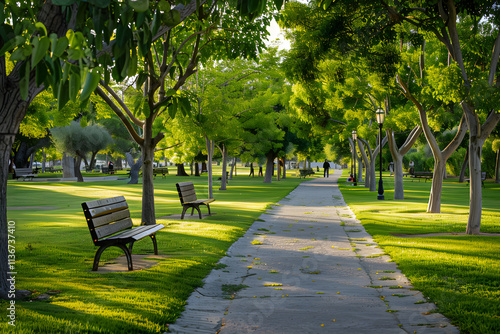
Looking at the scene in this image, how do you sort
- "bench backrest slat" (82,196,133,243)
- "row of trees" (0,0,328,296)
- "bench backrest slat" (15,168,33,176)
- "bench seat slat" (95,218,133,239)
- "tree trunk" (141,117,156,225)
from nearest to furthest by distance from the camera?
"row of trees" (0,0,328,296), "bench backrest slat" (82,196,133,243), "bench seat slat" (95,218,133,239), "tree trunk" (141,117,156,225), "bench backrest slat" (15,168,33,176)

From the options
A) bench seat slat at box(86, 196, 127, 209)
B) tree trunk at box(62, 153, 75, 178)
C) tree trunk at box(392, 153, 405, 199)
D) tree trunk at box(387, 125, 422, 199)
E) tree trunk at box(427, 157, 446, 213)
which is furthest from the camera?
tree trunk at box(62, 153, 75, 178)

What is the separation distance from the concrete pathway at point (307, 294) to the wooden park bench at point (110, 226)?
1.37m

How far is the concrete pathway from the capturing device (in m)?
4.80

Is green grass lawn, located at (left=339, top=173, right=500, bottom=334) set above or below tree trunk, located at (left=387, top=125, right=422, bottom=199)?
below

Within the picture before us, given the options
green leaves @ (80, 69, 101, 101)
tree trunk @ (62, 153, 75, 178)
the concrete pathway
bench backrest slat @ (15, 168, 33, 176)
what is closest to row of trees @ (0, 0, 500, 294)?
green leaves @ (80, 69, 101, 101)

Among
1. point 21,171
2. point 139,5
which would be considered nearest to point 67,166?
point 21,171

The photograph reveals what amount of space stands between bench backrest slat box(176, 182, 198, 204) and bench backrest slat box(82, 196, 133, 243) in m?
5.12

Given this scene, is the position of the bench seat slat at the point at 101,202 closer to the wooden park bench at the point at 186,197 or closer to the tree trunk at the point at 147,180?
the tree trunk at the point at 147,180

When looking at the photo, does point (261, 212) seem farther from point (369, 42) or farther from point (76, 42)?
point (76, 42)

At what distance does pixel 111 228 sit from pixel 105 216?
0.27 metres

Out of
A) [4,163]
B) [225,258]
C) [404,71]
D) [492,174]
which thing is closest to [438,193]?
[404,71]

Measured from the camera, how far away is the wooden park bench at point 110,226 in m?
7.03

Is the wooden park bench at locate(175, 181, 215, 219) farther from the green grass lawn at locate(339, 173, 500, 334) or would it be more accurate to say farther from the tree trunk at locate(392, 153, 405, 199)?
the tree trunk at locate(392, 153, 405, 199)

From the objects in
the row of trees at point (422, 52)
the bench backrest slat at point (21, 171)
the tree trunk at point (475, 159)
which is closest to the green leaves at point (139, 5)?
the row of trees at point (422, 52)
